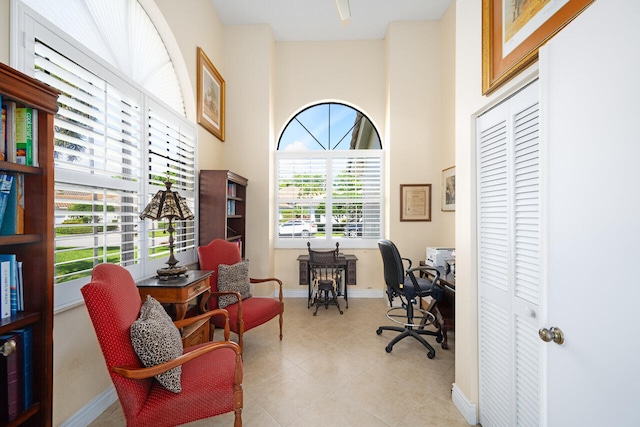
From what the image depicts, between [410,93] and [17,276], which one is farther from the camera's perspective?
[410,93]

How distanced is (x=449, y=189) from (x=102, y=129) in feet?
13.1

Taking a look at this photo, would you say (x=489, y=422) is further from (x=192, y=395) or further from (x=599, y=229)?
(x=192, y=395)

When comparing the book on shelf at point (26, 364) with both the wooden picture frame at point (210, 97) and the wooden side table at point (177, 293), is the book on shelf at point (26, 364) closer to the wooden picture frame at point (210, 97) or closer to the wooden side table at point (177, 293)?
the wooden side table at point (177, 293)

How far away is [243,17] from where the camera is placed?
4.12 metres

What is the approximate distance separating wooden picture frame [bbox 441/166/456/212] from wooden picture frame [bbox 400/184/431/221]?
24 cm

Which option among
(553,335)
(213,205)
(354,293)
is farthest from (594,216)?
(354,293)

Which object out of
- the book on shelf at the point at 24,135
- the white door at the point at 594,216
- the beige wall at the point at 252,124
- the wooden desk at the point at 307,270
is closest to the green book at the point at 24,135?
the book on shelf at the point at 24,135

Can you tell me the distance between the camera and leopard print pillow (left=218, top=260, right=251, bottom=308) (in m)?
2.77

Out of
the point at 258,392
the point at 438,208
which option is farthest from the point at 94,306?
the point at 438,208

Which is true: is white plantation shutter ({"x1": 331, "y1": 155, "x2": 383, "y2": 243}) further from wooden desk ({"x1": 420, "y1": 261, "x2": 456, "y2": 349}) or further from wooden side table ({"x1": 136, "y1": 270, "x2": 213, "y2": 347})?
wooden side table ({"x1": 136, "y1": 270, "x2": 213, "y2": 347})

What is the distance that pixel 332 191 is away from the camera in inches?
186

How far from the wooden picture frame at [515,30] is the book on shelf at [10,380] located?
2.49 meters

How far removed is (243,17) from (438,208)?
4.26 metres

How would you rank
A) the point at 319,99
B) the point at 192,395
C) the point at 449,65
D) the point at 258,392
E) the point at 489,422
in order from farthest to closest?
the point at 319,99 < the point at 449,65 < the point at 258,392 < the point at 489,422 < the point at 192,395
